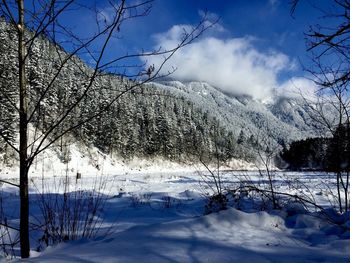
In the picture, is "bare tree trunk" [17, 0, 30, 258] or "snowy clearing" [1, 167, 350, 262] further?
"bare tree trunk" [17, 0, 30, 258]

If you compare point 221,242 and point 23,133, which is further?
point 221,242

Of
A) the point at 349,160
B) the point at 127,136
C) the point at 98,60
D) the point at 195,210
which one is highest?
the point at 127,136

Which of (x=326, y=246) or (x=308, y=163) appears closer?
(x=326, y=246)

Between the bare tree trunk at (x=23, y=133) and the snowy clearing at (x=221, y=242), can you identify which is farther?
the bare tree trunk at (x=23, y=133)

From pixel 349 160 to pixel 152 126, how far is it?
193ft

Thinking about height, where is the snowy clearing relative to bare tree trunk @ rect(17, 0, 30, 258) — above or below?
below

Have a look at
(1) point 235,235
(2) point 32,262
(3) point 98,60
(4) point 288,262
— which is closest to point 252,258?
(4) point 288,262

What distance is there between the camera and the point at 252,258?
2.14 meters

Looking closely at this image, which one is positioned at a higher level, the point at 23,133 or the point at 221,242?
the point at 23,133

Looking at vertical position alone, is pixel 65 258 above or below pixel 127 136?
below

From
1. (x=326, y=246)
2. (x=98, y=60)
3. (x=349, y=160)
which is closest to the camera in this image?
(x=98, y=60)

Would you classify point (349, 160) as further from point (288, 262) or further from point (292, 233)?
point (288, 262)

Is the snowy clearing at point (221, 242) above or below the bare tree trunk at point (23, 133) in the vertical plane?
below

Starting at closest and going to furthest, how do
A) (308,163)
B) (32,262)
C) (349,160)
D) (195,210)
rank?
(32,262)
(349,160)
(195,210)
(308,163)
